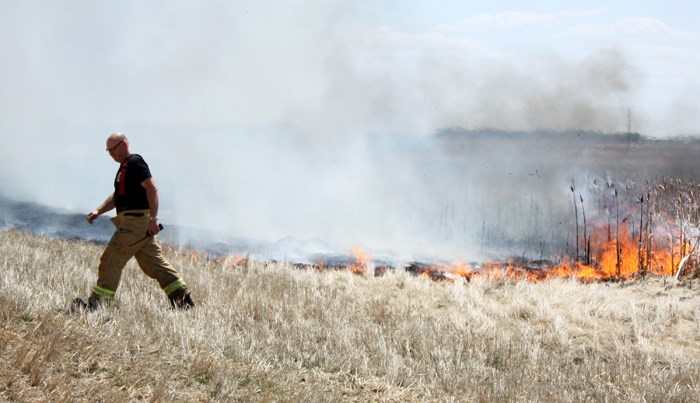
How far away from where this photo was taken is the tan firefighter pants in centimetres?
672

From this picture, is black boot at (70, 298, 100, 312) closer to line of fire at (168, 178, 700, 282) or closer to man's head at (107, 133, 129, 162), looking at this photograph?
man's head at (107, 133, 129, 162)

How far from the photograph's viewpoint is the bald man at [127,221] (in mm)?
6734

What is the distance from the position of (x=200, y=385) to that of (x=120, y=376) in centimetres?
54

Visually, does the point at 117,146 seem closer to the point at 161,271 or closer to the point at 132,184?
the point at 132,184

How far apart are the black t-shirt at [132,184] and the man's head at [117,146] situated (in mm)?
74

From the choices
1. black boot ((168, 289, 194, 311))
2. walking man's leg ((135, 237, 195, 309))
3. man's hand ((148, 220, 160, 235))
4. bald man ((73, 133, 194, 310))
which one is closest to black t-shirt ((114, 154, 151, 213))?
bald man ((73, 133, 194, 310))

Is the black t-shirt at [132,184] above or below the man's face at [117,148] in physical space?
below

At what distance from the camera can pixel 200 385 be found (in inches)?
193

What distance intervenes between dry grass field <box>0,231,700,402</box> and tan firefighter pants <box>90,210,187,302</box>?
0.87 ft

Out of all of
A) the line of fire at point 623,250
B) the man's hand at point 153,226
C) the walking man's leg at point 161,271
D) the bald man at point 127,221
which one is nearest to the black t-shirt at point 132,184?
the bald man at point 127,221

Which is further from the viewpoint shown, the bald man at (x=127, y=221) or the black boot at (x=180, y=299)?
the black boot at (x=180, y=299)

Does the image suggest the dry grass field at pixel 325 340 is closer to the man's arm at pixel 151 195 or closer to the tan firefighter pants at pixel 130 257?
the tan firefighter pants at pixel 130 257

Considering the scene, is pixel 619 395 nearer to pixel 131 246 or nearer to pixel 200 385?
pixel 200 385

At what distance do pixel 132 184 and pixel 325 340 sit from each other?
2394mm
